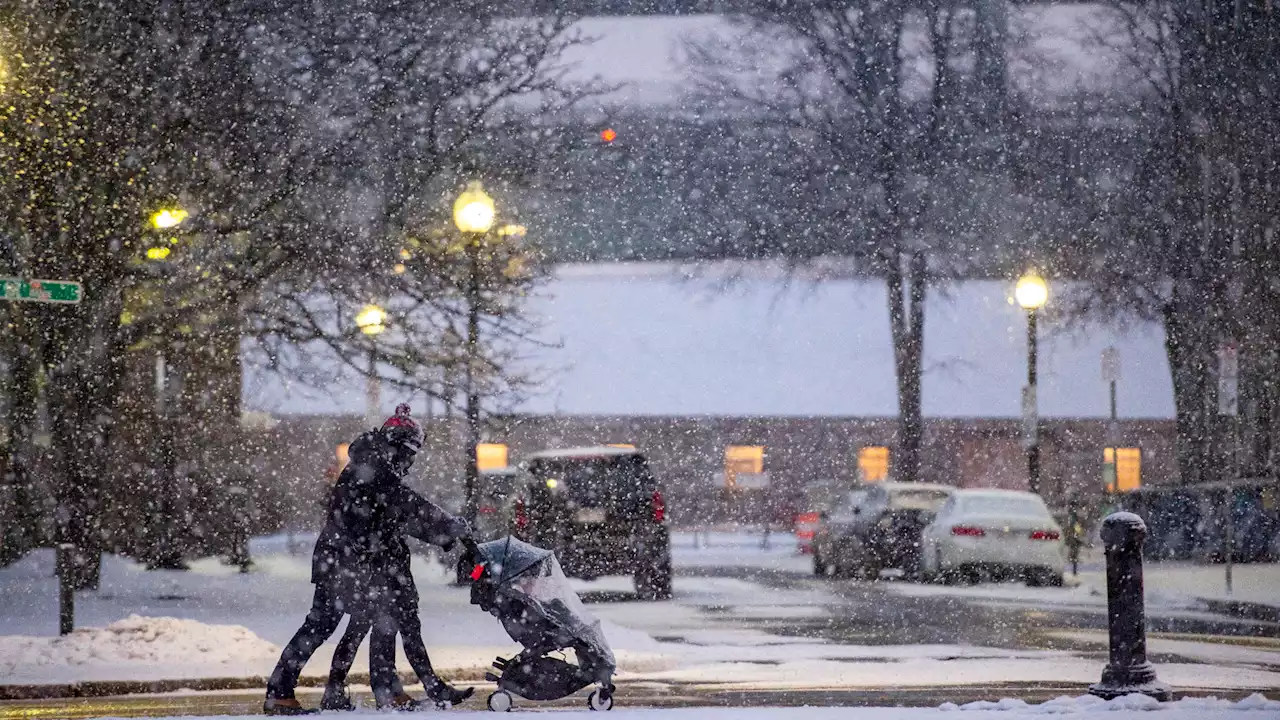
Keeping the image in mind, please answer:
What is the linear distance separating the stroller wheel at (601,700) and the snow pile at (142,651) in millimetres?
3500

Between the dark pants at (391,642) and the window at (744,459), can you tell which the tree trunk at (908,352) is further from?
the dark pants at (391,642)

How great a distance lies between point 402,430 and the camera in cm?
875

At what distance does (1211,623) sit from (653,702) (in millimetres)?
8898

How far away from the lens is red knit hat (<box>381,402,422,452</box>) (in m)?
8.73


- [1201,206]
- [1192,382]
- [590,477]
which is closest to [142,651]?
[590,477]

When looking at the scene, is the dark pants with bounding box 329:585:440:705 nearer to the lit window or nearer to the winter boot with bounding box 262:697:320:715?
the winter boot with bounding box 262:697:320:715

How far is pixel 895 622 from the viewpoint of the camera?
1691cm

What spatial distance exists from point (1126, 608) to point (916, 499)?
16034 millimetres

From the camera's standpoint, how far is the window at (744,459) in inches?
2135

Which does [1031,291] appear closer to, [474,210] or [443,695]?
[474,210]

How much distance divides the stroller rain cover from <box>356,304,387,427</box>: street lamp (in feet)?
30.6

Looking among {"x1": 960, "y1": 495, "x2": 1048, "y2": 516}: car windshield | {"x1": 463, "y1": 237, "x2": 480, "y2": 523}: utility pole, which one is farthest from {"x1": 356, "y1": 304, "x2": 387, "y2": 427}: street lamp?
{"x1": 960, "y1": 495, "x2": 1048, "y2": 516}: car windshield

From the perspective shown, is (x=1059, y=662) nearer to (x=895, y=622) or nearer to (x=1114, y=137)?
(x=895, y=622)

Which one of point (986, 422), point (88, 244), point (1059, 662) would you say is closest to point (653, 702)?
point (1059, 662)
